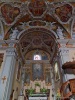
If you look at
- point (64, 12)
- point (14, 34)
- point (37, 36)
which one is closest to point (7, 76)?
point (14, 34)

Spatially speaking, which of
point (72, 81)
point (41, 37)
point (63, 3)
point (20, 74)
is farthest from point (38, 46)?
point (72, 81)

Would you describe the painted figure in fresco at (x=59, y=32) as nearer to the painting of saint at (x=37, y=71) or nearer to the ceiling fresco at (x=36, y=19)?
the ceiling fresco at (x=36, y=19)

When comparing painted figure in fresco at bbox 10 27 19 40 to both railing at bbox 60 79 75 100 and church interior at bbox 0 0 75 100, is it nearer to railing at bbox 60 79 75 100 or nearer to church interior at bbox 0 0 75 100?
church interior at bbox 0 0 75 100

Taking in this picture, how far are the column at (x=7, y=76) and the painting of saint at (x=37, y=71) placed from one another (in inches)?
167

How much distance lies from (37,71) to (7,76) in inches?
214

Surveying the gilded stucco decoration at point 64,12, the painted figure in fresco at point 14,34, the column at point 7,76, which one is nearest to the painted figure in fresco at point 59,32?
the gilded stucco decoration at point 64,12

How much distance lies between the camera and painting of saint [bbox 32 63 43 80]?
47.9ft

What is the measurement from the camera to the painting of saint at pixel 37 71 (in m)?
14.6

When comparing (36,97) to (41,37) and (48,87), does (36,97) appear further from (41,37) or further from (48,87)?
(41,37)

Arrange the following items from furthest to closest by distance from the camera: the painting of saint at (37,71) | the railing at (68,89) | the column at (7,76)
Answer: the painting of saint at (37,71) < the column at (7,76) < the railing at (68,89)

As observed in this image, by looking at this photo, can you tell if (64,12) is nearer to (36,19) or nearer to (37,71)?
(36,19)

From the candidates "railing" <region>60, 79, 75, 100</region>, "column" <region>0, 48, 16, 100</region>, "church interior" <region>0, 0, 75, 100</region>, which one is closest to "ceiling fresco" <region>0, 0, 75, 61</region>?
"church interior" <region>0, 0, 75, 100</region>

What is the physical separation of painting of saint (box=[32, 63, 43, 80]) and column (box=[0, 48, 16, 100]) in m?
Result: 4.24

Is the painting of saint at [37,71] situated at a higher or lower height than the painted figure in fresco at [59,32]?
lower
